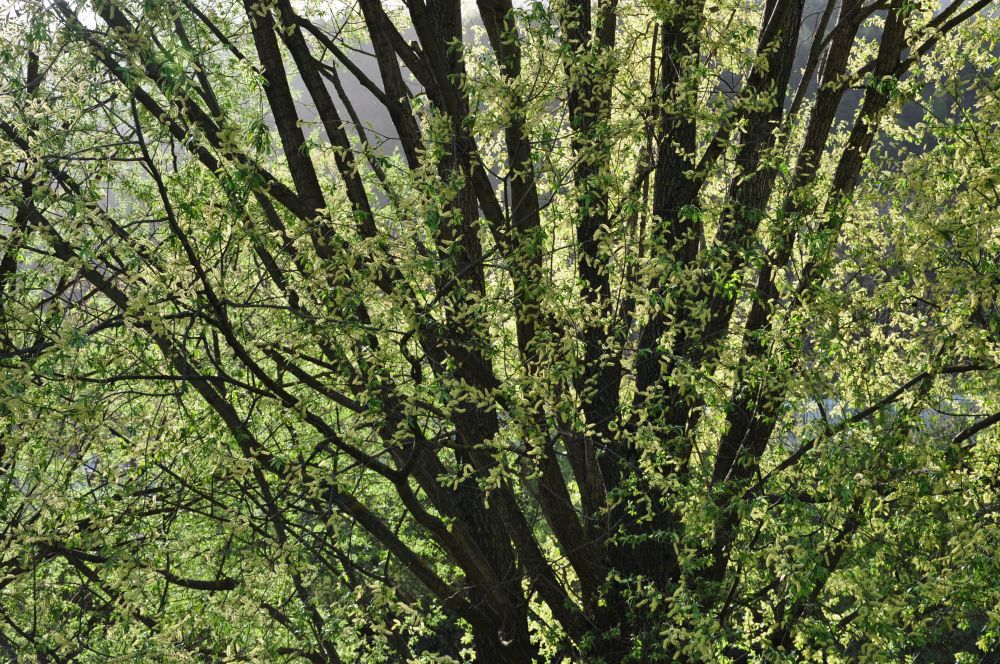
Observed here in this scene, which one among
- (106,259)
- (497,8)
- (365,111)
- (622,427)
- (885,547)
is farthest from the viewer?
(365,111)

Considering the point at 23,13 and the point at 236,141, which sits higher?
the point at 23,13

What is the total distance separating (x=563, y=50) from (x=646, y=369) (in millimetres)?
3302

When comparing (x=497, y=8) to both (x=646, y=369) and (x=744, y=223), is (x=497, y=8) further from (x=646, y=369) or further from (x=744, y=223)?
(x=646, y=369)

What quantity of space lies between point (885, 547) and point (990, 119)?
3.35m

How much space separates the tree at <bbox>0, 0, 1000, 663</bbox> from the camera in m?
5.94

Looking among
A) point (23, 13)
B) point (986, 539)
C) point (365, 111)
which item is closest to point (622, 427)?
point (986, 539)

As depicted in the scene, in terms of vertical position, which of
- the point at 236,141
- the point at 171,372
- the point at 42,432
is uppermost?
the point at 236,141

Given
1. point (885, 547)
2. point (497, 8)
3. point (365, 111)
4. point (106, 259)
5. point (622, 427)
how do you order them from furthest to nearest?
point (365, 111), point (497, 8), point (622, 427), point (885, 547), point (106, 259)

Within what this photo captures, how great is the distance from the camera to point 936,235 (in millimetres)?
6316

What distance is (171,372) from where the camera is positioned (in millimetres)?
6156

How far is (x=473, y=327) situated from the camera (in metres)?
6.79

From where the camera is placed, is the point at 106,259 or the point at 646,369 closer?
the point at 106,259

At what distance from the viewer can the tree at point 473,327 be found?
5.94 meters

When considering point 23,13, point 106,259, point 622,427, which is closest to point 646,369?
point 622,427
